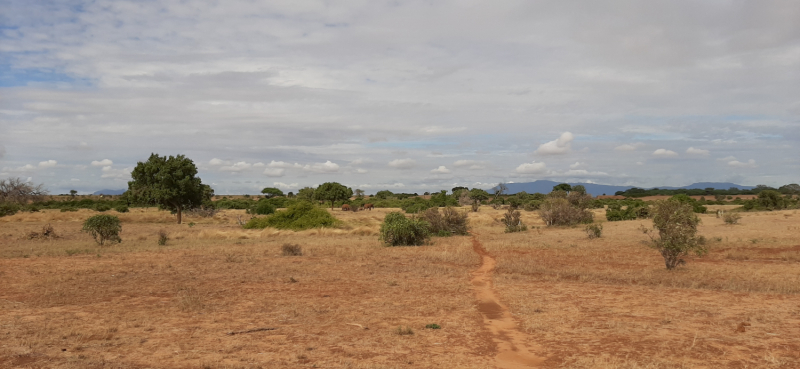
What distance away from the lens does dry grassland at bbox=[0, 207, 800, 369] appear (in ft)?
24.7

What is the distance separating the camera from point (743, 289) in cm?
1275

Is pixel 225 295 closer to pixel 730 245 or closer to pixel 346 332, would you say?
pixel 346 332

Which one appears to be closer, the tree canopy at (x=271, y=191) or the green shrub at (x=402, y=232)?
the green shrub at (x=402, y=232)

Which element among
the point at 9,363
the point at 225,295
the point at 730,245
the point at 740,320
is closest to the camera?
the point at 9,363

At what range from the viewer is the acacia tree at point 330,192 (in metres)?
76.2

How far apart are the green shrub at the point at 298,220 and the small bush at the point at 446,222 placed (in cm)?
764

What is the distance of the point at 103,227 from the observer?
928 inches

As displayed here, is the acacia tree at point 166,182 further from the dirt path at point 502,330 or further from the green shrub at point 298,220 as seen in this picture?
the dirt path at point 502,330

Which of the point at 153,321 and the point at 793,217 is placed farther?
the point at 793,217

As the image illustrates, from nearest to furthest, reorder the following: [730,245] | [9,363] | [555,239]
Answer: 1. [9,363]
2. [730,245]
3. [555,239]

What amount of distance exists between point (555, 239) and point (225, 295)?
62.7 ft

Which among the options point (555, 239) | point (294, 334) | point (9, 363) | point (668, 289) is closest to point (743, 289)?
point (668, 289)

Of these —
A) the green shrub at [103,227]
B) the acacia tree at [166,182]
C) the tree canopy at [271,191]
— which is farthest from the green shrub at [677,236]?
the tree canopy at [271,191]

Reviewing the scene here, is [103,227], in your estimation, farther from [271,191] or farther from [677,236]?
[271,191]
